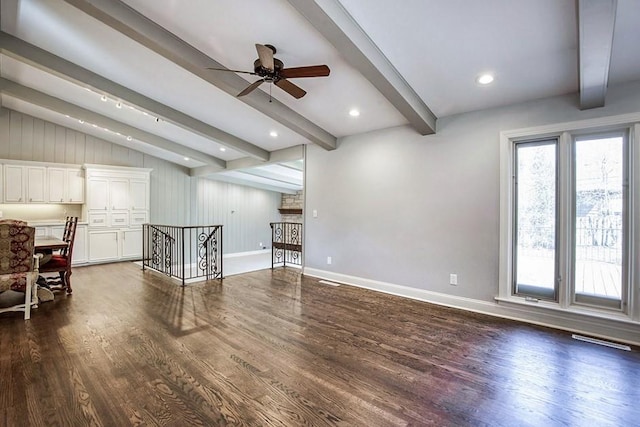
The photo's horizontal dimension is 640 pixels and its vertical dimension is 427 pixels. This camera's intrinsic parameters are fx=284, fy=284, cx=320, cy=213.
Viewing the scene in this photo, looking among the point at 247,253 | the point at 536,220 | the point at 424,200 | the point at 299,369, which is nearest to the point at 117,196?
the point at 247,253

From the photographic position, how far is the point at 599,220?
3164mm

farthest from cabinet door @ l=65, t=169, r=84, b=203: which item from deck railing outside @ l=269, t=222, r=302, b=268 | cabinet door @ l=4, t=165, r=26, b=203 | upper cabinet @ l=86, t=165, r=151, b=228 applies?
deck railing outside @ l=269, t=222, r=302, b=268

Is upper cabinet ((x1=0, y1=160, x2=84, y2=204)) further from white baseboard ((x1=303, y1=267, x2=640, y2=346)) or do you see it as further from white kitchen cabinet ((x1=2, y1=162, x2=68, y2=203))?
white baseboard ((x1=303, y1=267, x2=640, y2=346))

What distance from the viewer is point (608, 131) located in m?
3.11

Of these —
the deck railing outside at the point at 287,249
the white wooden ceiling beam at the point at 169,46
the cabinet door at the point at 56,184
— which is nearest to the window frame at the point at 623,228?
the white wooden ceiling beam at the point at 169,46

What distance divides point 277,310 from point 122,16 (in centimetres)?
361

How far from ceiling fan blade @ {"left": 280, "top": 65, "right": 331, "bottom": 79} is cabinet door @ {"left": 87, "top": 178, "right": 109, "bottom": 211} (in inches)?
242

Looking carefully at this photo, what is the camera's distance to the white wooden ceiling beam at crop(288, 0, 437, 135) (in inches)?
91.4

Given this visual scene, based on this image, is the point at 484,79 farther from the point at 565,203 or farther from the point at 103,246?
the point at 103,246

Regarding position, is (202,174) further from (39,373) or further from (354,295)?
(39,373)

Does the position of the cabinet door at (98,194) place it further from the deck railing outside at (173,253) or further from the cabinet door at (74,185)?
the deck railing outside at (173,253)

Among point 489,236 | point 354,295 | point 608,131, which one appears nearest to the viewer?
point 608,131

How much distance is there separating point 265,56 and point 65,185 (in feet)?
21.6

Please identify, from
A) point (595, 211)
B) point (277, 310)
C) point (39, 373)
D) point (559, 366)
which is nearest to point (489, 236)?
point (595, 211)
